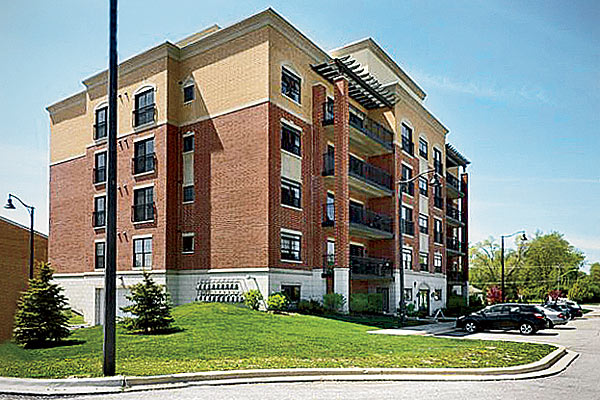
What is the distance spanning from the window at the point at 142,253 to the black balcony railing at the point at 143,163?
13.7 feet

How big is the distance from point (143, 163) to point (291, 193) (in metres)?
9.64

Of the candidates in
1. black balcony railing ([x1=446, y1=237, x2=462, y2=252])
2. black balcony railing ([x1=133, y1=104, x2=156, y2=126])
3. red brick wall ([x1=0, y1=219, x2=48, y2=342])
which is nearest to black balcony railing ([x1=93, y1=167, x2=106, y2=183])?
black balcony railing ([x1=133, y1=104, x2=156, y2=126])

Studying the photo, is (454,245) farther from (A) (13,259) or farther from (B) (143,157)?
(A) (13,259)

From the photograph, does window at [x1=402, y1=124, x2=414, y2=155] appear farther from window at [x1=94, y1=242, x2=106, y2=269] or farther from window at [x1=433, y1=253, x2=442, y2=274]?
window at [x1=94, y1=242, x2=106, y2=269]

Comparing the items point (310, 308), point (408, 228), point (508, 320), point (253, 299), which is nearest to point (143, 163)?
point (253, 299)

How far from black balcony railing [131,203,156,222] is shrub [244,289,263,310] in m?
8.64

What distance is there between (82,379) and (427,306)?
38849 millimetres

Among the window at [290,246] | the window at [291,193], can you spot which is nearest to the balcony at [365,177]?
the window at [291,193]

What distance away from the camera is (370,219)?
132 feet

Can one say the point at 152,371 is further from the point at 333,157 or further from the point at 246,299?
the point at 333,157

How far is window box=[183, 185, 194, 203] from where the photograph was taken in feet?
113

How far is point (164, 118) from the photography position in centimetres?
3500

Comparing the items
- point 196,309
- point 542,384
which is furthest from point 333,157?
point 542,384

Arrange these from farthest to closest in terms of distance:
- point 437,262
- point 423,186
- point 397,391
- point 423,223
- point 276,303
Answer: point 437,262
point 423,186
point 423,223
point 276,303
point 397,391
